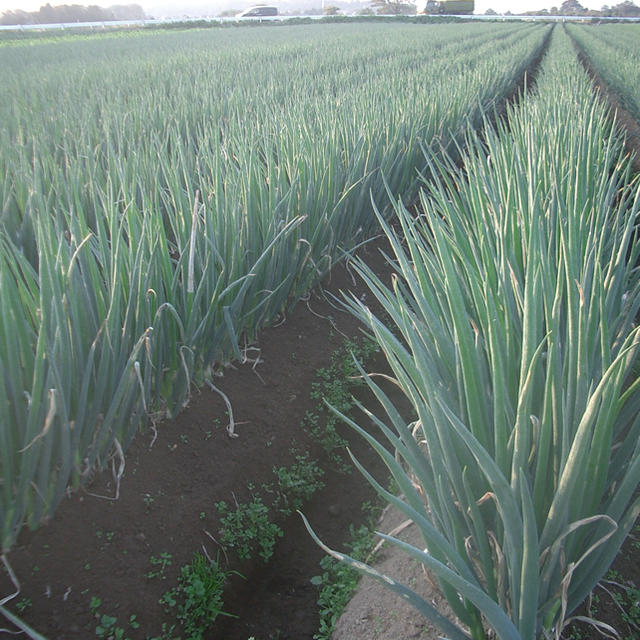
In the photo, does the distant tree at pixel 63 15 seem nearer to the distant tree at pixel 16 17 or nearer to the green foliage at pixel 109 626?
the distant tree at pixel 16 17

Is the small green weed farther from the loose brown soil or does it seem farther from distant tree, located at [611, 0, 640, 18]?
distant tree, located at [611, 0, 640, 18]

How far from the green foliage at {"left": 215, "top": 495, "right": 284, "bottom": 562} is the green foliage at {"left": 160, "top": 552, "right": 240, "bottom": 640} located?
0.36ft

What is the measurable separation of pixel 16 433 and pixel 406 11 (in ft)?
186

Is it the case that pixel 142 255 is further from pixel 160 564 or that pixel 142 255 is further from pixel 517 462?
pixel 517 462

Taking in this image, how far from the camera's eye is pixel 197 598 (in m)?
1.25

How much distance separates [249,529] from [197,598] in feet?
0.80

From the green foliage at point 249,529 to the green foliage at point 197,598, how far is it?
109 millimetres

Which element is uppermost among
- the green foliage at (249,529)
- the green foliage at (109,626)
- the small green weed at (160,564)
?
the green foliage at (109,626)

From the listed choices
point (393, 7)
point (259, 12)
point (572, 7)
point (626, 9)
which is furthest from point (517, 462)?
point (572, 7)

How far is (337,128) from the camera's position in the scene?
2.71 meters

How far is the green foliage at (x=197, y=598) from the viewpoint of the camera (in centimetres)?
121

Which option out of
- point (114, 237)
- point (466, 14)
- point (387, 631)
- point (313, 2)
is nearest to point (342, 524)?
point (387, 631)

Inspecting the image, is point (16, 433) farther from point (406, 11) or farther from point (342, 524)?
point (406, 11)

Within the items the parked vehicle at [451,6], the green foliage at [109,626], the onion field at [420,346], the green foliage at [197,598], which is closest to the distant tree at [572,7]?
the parked vehicle at [451,6]
